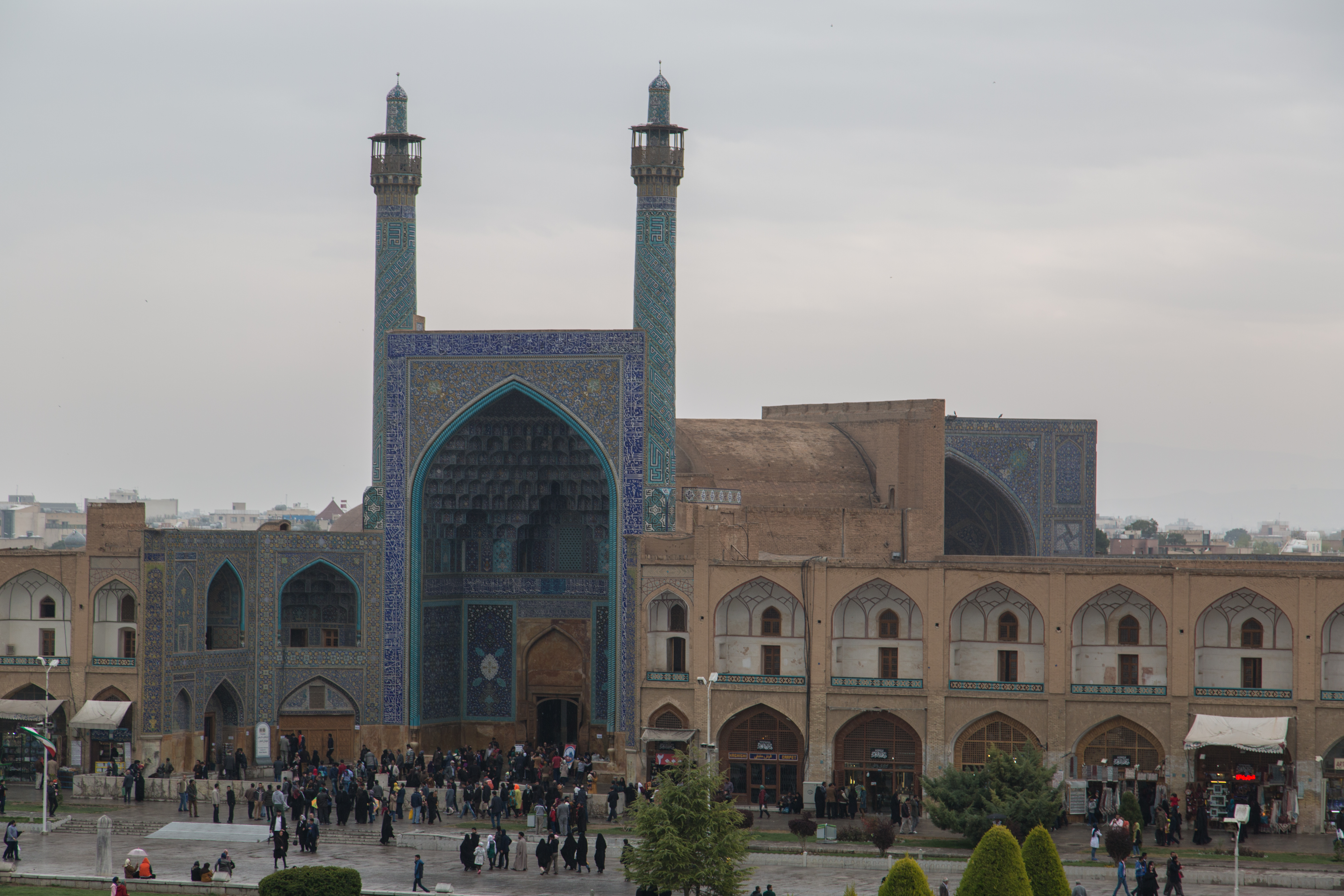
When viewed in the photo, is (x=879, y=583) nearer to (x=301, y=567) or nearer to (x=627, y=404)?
(x=627, y=404)

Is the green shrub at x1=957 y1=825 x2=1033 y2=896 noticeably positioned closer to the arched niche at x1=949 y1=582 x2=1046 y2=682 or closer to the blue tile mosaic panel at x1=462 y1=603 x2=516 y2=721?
the arched niche at x1=949 y1=582 x2=1046 y2=682

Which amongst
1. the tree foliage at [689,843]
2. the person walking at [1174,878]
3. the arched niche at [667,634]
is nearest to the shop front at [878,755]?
the arched niche at [667,634]

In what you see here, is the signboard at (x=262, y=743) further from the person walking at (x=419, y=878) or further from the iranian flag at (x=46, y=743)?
the person walking at (x=419, y=878)

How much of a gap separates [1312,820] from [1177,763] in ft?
7.09

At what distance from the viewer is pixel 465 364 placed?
34.3 m

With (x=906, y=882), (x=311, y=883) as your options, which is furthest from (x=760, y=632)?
(x=906, y=882)

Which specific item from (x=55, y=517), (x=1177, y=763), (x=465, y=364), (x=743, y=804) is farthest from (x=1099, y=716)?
(x=55, y=517)

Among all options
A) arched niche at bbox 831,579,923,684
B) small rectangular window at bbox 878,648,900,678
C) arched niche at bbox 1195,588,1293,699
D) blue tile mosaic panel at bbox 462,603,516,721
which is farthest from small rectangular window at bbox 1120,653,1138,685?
blue tile mosaic panel at bbox 462,603,516,721

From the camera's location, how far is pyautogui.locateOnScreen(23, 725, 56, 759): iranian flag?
28.6 m

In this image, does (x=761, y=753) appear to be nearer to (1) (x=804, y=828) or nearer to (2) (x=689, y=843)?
(1) (x=804, y=828)

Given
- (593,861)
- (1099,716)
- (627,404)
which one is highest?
(627,404)

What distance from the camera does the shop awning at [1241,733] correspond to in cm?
2778

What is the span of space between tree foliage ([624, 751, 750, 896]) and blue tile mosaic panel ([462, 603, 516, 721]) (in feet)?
48.5

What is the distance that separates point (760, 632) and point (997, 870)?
39.5 feet
